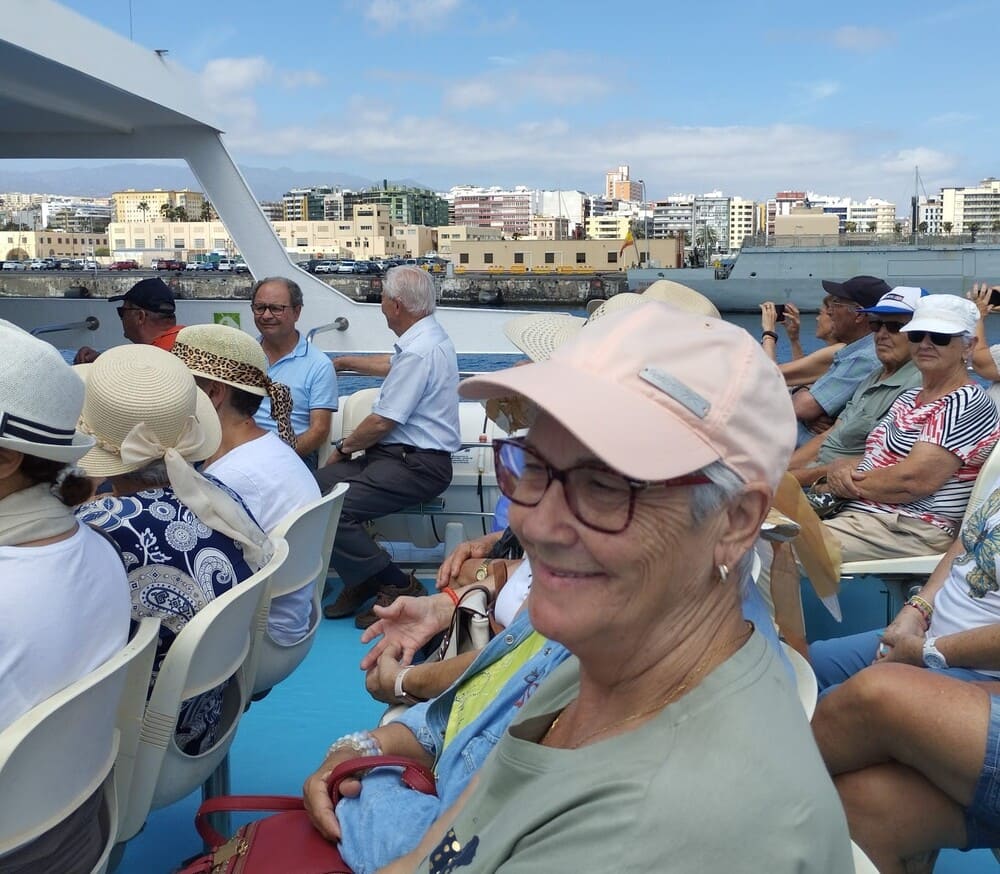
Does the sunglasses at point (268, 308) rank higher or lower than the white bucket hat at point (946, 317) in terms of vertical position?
higher

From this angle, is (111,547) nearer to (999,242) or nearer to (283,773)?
(283,773)

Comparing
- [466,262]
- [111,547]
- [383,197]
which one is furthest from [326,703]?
[383,197]

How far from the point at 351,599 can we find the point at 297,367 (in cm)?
110

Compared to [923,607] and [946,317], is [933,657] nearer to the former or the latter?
[923,607]

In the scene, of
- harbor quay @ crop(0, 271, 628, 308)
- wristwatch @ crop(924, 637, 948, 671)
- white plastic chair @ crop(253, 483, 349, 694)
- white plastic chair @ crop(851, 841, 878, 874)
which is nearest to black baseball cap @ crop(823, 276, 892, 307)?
wristwatch @ crop(924, 637, 948, 671)

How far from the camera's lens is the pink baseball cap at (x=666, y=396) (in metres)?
0.94

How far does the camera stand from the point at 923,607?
2.36 m

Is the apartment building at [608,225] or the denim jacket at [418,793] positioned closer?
the denim jacket at [418,793]

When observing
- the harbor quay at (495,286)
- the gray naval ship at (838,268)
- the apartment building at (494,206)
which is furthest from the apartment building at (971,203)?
the gray naval ship at (838,268)

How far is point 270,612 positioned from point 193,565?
→ 0.55 m

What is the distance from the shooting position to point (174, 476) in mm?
2051

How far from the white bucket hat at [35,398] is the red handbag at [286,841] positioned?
27.0 inches

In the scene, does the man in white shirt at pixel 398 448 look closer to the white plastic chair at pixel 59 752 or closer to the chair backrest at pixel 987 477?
the chair backrest at pixel 987 477

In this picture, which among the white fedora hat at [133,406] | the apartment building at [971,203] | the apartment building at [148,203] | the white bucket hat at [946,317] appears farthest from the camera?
the apartment building at [971,203]
